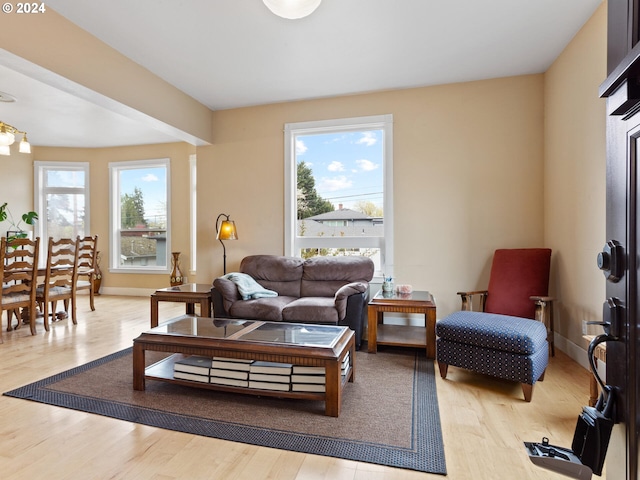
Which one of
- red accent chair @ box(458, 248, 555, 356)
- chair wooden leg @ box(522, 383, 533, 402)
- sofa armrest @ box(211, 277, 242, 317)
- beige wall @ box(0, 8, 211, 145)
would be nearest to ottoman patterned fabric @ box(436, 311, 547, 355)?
chair wooden leg @ box(522, 383, 533, 402)

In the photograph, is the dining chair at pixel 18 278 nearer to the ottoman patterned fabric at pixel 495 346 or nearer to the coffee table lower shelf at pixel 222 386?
the coffee table lower shelf at pixel 222 386

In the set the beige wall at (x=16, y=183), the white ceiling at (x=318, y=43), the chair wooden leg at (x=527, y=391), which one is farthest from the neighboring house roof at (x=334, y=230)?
the beige wall at (x=16, y=183)

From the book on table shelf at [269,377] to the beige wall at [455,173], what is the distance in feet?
7.39

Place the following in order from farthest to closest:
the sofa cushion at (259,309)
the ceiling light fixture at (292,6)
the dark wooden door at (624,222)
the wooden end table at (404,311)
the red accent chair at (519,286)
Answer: the sofa cushion at (259,309), the red accent chair at (519,286), the wooden end table at (404,311), the ceiling light fixture at (292,6), the dark wooden door at (624,222)

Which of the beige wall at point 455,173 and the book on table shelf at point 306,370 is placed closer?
the book on table shelf at point 306,370

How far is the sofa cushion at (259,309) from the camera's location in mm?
3328

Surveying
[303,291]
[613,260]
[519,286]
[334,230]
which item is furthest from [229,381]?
[519,286]

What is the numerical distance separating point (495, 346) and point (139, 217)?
20.2ft

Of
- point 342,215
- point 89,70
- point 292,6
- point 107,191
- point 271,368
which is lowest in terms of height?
point 271,368

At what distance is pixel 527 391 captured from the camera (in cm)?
221

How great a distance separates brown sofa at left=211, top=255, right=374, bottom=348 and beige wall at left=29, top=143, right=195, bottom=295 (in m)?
2.43

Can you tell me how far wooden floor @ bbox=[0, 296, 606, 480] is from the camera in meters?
1.55

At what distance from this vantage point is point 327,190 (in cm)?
437

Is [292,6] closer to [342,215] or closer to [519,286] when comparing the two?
[342,215]
